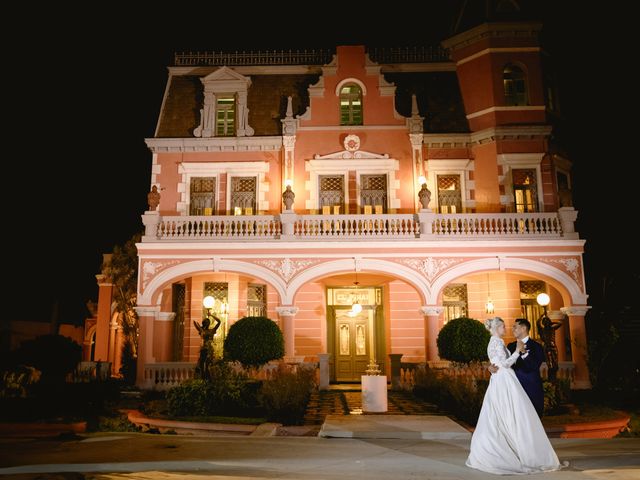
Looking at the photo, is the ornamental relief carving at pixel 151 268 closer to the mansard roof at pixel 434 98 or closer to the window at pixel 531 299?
the mansard roof at pixel 434 98

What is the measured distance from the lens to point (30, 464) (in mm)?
6918

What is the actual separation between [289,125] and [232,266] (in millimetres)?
5977

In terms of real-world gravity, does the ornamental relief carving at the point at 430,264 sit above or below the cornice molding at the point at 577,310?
above

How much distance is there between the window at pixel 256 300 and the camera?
65.7ft

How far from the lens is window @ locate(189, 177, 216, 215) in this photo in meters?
20.5

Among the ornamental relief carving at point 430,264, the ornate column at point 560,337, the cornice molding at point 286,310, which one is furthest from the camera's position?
the ornate column at point 560,337

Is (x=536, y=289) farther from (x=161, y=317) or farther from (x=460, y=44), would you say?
(x=161, y=317)

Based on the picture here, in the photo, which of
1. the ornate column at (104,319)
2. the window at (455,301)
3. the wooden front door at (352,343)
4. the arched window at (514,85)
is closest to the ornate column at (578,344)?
the window at (455,301)

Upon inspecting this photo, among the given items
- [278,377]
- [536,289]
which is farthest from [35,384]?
[536,289]

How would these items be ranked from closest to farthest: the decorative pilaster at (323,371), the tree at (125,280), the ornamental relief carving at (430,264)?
the decorative pilaster at (323,371) < the ornamental relief carving at (430,264) < the tree at (125,280)

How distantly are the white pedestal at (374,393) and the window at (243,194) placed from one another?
10.1 metres

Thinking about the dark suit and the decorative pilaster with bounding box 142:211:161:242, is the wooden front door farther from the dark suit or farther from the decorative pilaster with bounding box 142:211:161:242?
the dark suit

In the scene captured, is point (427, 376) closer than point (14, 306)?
Yes

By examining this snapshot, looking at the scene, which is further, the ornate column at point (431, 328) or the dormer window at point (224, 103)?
the dormer window at point (224, 103)
